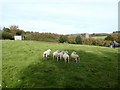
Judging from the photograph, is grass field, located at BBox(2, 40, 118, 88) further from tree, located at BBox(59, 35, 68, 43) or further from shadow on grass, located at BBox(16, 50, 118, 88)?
tree, located at BBox(59, 35, 68, 43)

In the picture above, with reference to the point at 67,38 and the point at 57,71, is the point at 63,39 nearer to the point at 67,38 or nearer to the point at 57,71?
the point at 67,38

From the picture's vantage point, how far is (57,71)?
2366cm

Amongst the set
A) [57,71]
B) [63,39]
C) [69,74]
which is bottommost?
[69,74]

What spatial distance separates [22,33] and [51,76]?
104 feet

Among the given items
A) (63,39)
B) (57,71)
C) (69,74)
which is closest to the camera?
(69,74)

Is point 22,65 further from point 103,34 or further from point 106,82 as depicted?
point 103,34

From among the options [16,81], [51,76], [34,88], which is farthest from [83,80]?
[16,81]

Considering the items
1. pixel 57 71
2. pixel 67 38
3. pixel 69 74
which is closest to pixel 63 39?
pixel 67 38

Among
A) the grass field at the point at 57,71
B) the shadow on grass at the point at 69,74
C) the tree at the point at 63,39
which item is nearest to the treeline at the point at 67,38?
the tree at the point at 63,39

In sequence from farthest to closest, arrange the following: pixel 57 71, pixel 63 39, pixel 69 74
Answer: pixel 63 39 → pixel 57 71 → pixel 69 74

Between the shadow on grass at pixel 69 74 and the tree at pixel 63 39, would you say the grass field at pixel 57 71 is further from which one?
the tree at pixel 63 39

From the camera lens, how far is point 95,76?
2370 centimetres

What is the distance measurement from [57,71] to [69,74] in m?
1.13

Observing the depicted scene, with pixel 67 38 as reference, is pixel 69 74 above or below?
below
